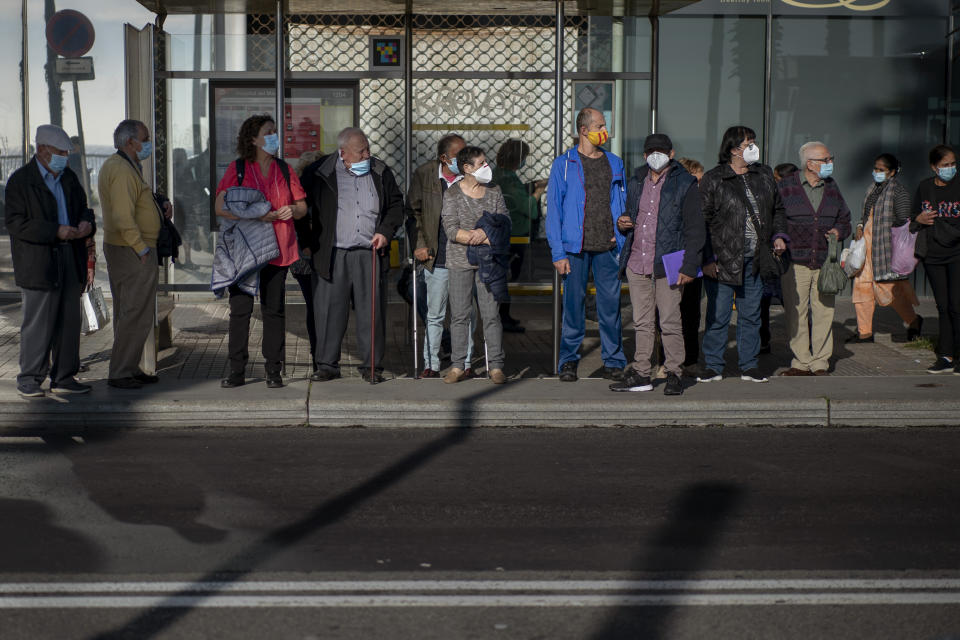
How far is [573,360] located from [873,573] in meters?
4.41

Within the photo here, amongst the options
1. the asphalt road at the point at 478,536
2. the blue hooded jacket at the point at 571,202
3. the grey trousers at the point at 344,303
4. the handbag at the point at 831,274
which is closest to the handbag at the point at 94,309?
the grey trousers at the point at 344,303

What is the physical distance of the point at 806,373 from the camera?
1002cm

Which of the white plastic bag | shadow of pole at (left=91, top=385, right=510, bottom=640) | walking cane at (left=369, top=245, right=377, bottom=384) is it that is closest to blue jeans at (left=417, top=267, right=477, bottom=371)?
walking cane at (left=369, top=245, right=377, bottom=384)

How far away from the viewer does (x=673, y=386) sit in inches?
350

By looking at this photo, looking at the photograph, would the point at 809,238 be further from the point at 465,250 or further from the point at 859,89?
the point at 859,89

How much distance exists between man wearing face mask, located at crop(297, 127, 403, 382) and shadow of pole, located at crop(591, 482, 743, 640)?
3.34 m

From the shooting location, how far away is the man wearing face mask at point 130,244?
28.5ft

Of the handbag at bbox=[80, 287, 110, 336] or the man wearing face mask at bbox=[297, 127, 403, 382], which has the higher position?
the man wearing face mask at bbox=[297, 127, 403, 382]

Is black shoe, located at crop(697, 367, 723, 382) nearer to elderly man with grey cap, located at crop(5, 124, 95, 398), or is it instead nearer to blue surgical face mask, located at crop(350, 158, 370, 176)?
blue surgical face mask, located at crop(350, 158, 370, 176)

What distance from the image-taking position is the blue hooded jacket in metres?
9.25

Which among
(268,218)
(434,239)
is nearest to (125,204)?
(268,218)

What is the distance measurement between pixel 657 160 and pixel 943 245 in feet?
8.71

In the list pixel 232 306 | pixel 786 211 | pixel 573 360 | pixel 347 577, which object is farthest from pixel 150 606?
pixel 786 211

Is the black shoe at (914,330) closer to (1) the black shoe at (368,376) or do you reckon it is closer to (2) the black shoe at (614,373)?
(2) the black shoe at (614,373)
